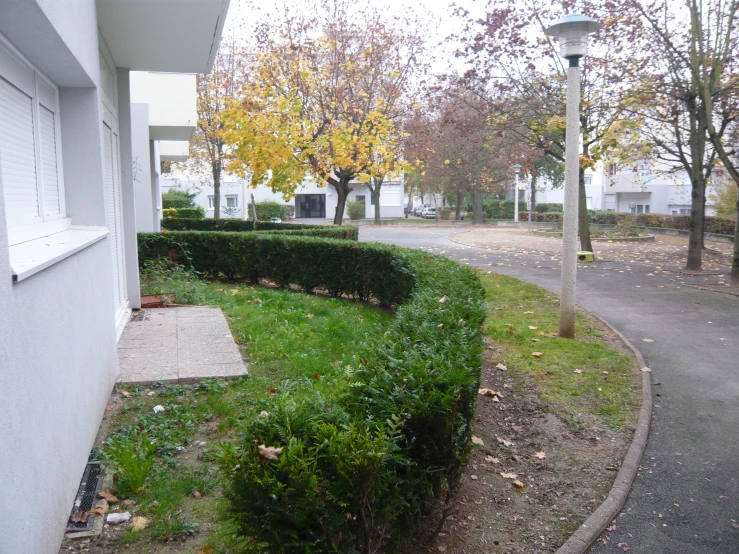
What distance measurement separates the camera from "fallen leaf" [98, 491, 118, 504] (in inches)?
152

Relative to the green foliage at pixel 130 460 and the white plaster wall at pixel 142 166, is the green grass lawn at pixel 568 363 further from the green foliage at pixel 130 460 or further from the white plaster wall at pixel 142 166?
the white plaster wall at pixel 142 166

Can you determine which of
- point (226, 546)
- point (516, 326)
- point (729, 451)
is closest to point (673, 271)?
point (516, 326)

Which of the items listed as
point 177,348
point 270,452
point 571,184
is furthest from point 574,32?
point 270,452

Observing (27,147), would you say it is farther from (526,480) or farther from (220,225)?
(220,225)

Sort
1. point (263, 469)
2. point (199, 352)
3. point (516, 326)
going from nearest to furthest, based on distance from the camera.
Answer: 1. point (263, 469)
2. point (199, 352)
3. point (516, 326)

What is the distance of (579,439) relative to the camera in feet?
17.6

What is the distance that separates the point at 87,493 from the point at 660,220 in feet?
121

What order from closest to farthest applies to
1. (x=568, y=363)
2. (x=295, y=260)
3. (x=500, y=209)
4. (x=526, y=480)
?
(x=526, y=480)
(x=568, y=363)
(x=295, y=260)
(x=500, y=209)

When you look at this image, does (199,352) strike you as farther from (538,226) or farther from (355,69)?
(538,226)

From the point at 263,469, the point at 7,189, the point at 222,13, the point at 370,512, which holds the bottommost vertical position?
the point at 370,512

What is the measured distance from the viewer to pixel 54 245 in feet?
12.9

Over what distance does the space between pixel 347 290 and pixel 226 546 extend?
27.4ft

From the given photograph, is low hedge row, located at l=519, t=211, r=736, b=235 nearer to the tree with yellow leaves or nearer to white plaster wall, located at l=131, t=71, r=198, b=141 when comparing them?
the tree with yellow leaves

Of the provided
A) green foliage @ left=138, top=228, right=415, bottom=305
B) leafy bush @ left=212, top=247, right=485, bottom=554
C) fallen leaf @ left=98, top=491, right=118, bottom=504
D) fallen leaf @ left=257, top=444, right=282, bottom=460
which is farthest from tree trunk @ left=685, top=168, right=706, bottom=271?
fallen leaf @ left=257, top=444, right=282, bottom=460
